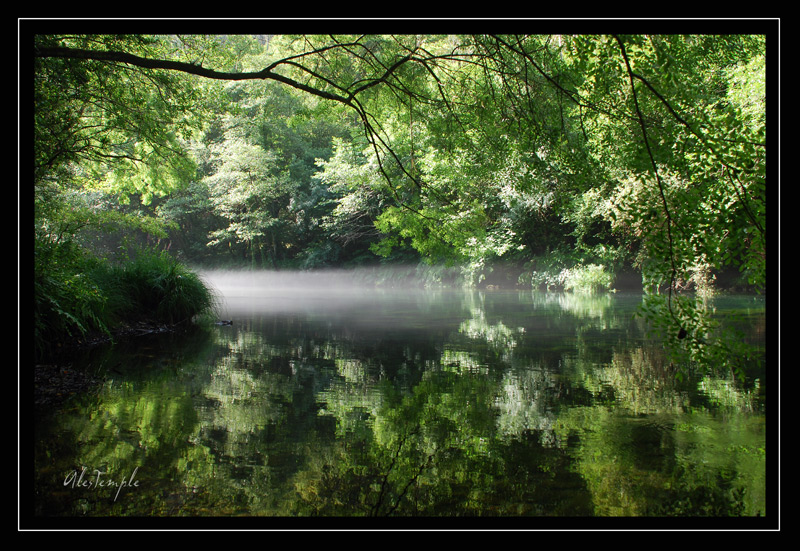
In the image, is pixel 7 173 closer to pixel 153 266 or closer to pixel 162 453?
pixel 162 453

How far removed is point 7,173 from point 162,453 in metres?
1.85

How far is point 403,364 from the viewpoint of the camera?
5.82 m

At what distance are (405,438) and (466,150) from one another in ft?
14.4

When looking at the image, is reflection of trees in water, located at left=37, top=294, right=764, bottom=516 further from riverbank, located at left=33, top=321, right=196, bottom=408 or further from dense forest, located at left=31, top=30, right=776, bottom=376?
dense forest, located at left=31, top=30, right=776, bottom=376

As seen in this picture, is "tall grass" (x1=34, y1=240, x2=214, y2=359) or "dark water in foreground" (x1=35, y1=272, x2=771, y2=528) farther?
"tall grass" (x1=34, y1=240, x2=214, y2=359)

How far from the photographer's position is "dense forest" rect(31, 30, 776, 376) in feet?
10.2

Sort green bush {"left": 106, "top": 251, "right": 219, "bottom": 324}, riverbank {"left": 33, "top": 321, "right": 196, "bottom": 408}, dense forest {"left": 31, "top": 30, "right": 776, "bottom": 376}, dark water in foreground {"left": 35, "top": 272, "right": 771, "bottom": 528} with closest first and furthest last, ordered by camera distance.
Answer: dark water in foreground {"left": 35, "top": 272, "right": 771, "bottom": 528}
dense forest {"left": 31, "top": 30, "right": 776, "bottom": 376}
riverbank {"left": 33, "top": 321, "right": 196, "bottom": 408}
green bush {"left": 106, "top": 251, "right": 219, "bottom": 324}

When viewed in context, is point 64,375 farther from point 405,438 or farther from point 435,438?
point 435,438

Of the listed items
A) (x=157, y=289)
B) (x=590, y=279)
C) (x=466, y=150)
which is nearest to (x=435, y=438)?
(x=466, y=150)

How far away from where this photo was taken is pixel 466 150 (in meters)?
6.75

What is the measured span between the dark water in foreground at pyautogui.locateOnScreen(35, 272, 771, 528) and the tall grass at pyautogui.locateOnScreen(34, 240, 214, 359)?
2.01 feet

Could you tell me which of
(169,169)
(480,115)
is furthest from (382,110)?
(169,169)

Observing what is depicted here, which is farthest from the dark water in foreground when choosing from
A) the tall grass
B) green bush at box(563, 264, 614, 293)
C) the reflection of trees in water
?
green bush at box(563, 264, 614, 293)

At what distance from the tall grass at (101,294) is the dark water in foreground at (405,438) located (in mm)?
614
